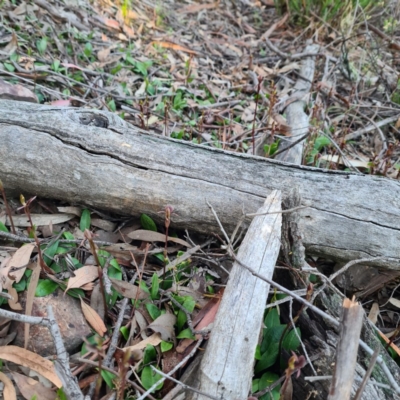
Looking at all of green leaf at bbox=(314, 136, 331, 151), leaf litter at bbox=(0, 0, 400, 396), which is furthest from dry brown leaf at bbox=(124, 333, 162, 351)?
green leaf at bbox=(314, 136, 331, 151)

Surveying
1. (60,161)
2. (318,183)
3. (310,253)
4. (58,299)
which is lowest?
(58,299)

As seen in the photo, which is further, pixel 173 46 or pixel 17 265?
pixel 173 46

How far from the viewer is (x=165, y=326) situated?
1.63 metres

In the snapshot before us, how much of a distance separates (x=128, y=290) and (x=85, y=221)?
458mm

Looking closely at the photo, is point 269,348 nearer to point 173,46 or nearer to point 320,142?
point 320,142

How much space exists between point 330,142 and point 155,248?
163 centimetres

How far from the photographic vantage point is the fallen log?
1.83m

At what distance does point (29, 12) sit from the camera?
336 centimetres

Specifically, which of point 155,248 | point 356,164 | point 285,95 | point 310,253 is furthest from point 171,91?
point 310,253

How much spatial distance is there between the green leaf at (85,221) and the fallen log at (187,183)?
61 mm

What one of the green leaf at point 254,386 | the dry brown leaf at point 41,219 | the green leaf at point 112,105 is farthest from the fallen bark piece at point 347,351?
the green leaf at point 112,105

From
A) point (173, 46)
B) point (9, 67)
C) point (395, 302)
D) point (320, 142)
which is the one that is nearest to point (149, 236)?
point (395, 302)

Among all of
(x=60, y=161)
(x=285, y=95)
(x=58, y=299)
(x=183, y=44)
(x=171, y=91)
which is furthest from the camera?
(x=183, y=44)

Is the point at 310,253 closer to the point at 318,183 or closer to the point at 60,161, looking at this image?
the point at 318,183
